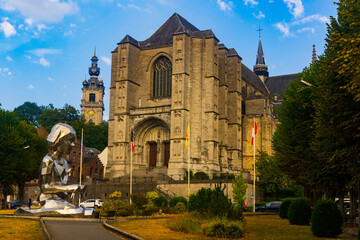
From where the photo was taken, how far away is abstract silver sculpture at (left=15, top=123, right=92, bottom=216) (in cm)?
2327

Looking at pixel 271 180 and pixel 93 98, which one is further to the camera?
pixel 93 98

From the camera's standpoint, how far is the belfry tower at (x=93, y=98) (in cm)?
13475

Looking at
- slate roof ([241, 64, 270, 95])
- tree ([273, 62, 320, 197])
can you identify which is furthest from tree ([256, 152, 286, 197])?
slate roof ([241, 64, 270, 95])

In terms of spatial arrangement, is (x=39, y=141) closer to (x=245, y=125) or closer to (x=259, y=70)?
(x=245, y=125)

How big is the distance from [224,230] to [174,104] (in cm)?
3848

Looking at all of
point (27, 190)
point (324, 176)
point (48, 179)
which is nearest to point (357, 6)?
point (324, 176)

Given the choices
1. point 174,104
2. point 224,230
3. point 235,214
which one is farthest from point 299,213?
point 174,104

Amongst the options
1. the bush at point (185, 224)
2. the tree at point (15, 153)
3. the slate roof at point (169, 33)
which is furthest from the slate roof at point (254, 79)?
the bush at point (185, 224)

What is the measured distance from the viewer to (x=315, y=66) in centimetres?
2858

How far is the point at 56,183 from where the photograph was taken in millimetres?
A: 23875

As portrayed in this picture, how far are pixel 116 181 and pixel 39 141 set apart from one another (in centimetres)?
921

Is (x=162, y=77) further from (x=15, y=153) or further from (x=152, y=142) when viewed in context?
(x=15, y=153)

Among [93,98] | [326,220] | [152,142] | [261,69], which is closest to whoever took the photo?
[326,220]

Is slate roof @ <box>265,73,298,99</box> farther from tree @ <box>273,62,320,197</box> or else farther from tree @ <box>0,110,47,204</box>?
tree @ <box>273,62,320,197</box>
